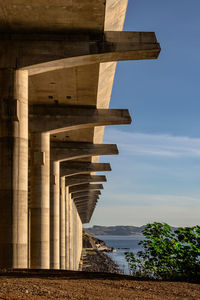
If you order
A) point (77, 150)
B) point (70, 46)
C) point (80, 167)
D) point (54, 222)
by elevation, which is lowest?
point (54, 222)

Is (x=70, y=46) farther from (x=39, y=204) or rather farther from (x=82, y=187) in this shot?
(x=82, y=187)

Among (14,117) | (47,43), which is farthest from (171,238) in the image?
(47,43)

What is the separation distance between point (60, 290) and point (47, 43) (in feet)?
35.8

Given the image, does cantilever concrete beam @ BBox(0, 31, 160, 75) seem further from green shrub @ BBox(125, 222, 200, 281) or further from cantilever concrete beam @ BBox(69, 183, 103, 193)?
cantilever concrete beam @ BBox(69, 183, 103, 193)

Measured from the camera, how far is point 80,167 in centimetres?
4412

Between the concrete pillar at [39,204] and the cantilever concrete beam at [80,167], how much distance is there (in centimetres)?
1568

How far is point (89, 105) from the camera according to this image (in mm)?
26625

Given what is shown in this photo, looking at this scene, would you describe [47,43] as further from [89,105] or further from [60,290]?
[60,290]

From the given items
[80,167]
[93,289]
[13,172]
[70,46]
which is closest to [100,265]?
[80,167]

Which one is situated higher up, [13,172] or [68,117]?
[68,117]

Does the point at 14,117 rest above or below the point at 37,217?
above

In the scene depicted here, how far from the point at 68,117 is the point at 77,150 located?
30.7 feet

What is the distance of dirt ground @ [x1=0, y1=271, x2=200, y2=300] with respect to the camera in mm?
8656

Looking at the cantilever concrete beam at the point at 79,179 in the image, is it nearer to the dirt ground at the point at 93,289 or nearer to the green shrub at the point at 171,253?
the green shrub at the point at 171,253
